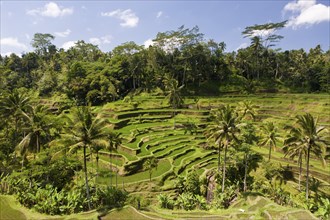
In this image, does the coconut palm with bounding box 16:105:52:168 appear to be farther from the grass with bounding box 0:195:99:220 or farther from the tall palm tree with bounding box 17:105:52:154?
the grass with bounding box 0:195:99:220

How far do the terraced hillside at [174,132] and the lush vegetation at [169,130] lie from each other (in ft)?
0.63

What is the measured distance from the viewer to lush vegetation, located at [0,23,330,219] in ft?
72.3

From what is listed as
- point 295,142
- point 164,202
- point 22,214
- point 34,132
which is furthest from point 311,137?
point 34,132

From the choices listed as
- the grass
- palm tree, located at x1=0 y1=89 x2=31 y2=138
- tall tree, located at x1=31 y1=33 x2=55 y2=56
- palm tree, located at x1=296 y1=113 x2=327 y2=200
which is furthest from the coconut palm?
tall tree, located at x1=31 y1=33 x2=55 y2=56

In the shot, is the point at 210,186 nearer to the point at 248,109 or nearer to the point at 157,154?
the point at 157,154

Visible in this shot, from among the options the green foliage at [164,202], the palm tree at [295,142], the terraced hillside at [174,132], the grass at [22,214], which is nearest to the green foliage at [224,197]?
the green foliage at [164,202]

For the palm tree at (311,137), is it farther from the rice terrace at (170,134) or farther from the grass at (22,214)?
the grass at (22,214)

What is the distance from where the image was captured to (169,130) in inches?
1769

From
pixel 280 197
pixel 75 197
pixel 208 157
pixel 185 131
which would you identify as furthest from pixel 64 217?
pixel 185 131

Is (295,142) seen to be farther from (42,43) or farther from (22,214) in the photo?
(42,43)

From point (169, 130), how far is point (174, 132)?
1.44m

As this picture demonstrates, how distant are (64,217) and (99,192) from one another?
5.55 metres

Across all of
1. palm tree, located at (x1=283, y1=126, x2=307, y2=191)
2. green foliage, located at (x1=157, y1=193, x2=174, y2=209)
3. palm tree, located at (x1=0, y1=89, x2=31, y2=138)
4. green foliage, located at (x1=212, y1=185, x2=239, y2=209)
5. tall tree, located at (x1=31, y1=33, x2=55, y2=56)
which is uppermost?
tall tree, located at (x1=31, y1=33, x2=55, y2=56)

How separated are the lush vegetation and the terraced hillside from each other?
0.19m
